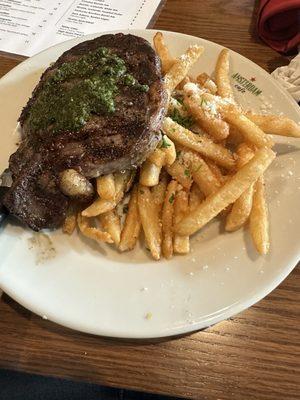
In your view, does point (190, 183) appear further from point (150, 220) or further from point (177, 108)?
point (177, 108)

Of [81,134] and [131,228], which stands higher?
[81,134]

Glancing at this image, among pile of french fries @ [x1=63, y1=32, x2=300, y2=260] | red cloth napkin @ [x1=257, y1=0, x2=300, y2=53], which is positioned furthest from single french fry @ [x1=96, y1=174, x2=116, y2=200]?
red cloth napkin @ [x1=257, y1=0, x2=300, y2=53]

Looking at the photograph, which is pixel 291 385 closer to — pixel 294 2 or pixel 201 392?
pixel 201 392

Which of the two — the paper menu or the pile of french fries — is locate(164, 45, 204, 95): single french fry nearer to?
the pile of french fries

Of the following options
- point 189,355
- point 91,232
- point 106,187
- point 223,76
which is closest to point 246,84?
point 223,76

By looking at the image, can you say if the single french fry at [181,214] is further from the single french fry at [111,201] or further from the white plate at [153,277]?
the single french fry at [111,201]

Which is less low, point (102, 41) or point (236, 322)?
point (102, 41)

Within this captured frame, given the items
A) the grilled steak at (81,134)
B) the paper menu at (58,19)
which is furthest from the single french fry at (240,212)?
the paper menu at (58,19)

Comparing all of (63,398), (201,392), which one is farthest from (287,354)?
(63,398)
